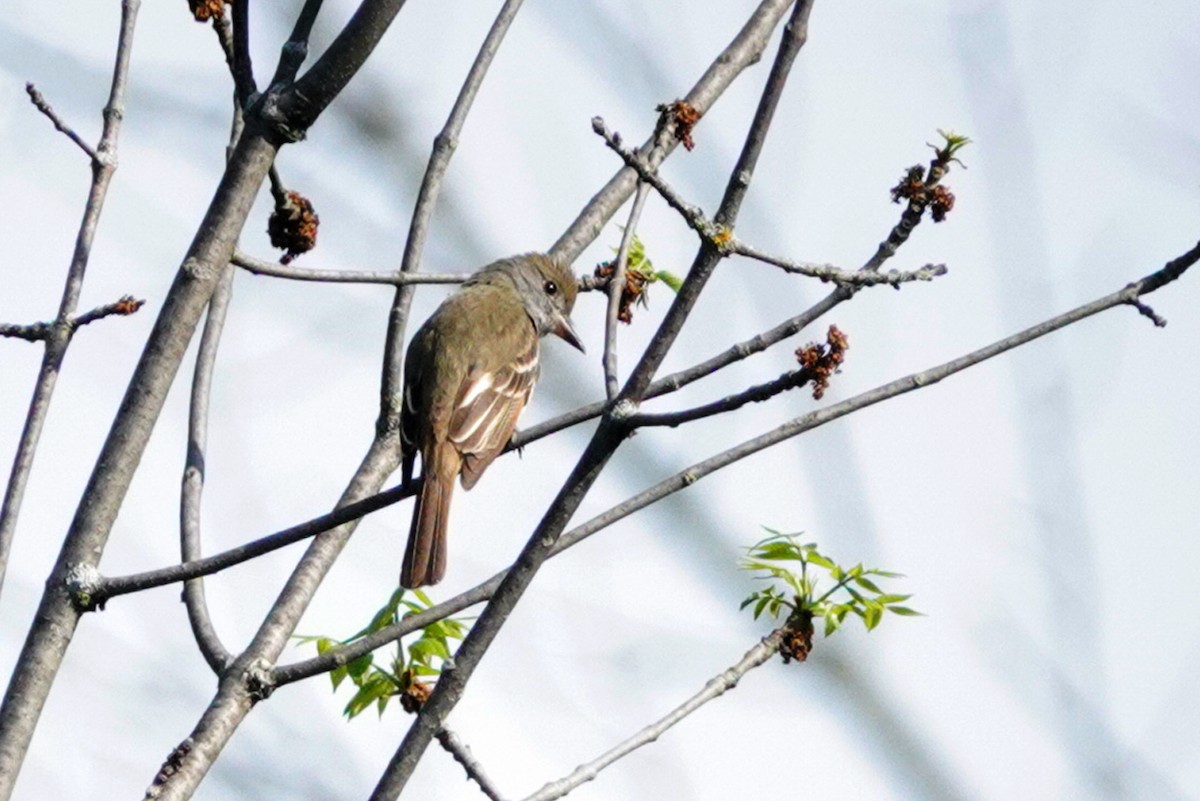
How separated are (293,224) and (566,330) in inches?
126

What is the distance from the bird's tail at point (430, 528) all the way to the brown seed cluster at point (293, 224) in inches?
46.2

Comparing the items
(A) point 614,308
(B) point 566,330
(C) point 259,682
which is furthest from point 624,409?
(B) point 566,330

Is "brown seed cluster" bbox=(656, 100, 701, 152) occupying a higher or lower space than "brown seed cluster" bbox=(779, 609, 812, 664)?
higher

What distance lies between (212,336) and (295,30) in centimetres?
119

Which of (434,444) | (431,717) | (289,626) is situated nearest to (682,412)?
(431,717)

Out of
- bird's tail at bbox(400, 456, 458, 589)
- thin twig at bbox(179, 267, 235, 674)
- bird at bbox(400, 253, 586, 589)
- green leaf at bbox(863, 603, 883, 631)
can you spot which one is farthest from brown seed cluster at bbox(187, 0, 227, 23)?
green leaf at bbox(863, 603, 883, 631)

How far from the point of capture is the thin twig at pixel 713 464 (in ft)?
11.0

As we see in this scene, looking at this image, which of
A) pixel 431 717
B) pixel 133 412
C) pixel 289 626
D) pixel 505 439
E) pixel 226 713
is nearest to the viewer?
pixel 431 717

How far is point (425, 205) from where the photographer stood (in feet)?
15.4

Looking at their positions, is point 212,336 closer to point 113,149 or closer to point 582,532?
point 113,149

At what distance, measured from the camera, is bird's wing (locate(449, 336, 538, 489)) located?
5.50 metres

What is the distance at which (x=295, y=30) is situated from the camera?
139 inches

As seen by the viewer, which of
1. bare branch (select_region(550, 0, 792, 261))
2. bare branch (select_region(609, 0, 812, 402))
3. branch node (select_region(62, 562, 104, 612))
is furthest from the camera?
bare branch (select_region(550, 0, 792, 261))

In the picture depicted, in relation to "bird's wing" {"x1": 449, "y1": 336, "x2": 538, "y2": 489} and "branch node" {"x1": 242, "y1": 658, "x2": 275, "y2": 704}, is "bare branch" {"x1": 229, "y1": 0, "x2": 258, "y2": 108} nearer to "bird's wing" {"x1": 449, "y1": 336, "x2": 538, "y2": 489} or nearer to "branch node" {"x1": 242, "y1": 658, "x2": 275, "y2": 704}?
"branch node" {"x1": 242, "y1": 658, "x2": 275, "y2": 704}
